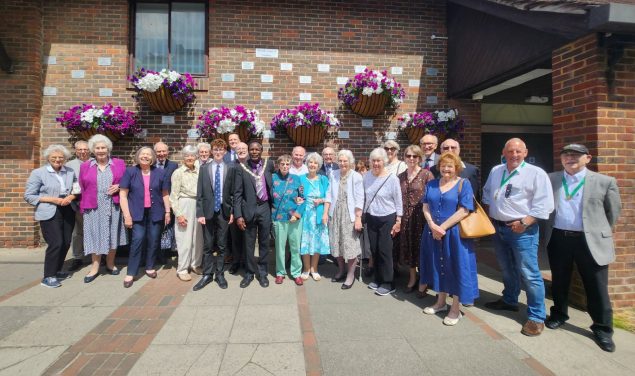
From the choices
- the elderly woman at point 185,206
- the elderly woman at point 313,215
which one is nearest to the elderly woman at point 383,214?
the elderly woman at point 313,215

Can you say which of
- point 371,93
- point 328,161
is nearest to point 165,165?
point 328,161

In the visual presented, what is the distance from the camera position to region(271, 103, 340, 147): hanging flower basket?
6180 millimetres

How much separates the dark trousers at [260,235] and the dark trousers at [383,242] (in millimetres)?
1324

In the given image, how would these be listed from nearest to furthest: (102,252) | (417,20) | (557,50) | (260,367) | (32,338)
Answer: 1. (260,367)
2. (32,338)
3. (557,50)
4. (102,252)
5. (417,20)

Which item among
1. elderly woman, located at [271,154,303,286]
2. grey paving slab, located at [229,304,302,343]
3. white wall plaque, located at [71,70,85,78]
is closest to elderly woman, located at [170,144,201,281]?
elderly woman, located at [271,154,303,286]

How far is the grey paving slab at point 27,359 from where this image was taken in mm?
2648

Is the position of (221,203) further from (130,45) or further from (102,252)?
(130,45)

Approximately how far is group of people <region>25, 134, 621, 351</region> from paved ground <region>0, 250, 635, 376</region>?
280 mm

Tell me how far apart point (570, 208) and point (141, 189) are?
4905mm

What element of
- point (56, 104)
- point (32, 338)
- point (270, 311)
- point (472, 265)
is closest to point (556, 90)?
point (472, 265)

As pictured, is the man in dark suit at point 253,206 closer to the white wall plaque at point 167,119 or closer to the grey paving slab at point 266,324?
the grey paving slab at point 266,324

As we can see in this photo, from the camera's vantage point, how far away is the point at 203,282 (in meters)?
4.47

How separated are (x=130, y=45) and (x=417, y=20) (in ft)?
18.6

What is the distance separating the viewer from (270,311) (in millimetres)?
3725
